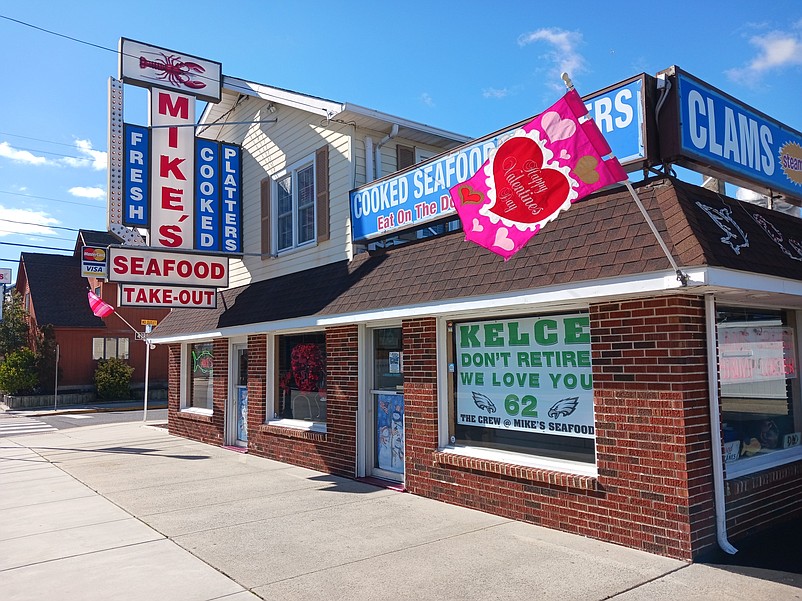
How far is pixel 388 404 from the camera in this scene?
9117mm

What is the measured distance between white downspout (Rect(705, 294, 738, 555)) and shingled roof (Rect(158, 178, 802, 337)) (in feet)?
1.84

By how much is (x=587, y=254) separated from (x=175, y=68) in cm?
942

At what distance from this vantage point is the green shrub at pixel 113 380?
28859 mm

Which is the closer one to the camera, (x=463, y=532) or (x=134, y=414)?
(x=463, y=532)

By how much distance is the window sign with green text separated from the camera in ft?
20.9

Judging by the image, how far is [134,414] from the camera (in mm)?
23406

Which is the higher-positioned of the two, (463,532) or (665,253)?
(665,253)

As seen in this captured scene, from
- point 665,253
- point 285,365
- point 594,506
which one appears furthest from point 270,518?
point 665,253

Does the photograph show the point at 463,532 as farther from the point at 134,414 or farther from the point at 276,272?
the point at 134,414

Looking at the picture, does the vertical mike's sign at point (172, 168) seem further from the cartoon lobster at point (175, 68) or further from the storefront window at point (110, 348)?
the storefront window at point (110, 348)

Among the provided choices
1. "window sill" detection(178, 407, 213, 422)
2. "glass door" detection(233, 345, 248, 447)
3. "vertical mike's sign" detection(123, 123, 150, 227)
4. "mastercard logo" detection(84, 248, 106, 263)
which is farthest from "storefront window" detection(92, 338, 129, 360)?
"vertical mike's sign" detection(123, 123, 150, 227)

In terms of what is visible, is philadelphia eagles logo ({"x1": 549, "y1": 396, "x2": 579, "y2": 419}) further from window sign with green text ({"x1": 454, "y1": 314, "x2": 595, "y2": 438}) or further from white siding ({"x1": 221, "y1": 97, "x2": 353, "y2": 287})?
white siding ({"x1": 221, "y1": 97, "x2": 353, "y2": 287})

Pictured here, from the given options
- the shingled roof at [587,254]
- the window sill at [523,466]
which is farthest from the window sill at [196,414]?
the window sill at [523,466]

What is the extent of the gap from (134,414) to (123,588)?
19876 millimetres
